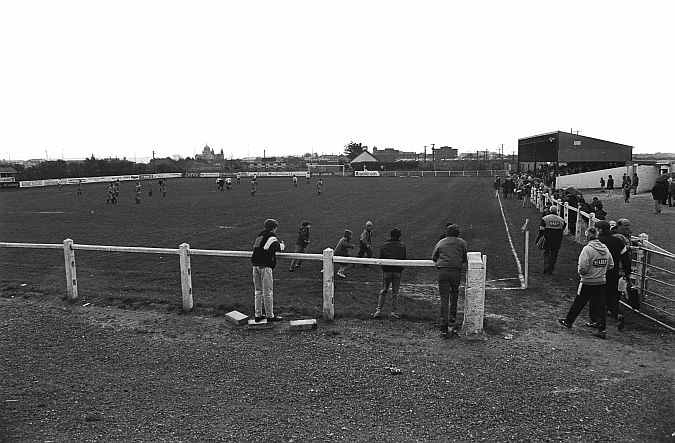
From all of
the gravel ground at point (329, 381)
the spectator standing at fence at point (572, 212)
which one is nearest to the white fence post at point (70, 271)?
the gravel ground at point (329, 381)

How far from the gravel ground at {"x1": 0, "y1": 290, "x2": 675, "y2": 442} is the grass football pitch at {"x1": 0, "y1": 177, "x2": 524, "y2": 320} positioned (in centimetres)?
126

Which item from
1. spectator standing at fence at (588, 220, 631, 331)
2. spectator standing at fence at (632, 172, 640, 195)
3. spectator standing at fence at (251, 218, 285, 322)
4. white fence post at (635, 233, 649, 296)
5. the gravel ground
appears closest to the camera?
the gravel ground

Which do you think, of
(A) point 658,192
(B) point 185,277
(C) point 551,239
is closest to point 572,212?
(C) point 551,239

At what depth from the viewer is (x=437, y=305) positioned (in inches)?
369

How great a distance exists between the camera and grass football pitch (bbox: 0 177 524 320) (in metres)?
9.89

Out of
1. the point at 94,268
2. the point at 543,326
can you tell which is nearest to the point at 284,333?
the point at 543,326

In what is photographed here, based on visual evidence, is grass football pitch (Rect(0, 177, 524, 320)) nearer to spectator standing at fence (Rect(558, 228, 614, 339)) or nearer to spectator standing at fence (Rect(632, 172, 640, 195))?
spectator standing at fence (Rect(558, 228, 614, 339))

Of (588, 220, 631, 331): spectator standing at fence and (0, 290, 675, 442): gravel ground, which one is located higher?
(588, 220, 631, 331): spectator standing at fence

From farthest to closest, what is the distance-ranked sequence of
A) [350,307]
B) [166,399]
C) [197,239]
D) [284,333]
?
[197,239] → [350,307] → [284,333] → [166,399]

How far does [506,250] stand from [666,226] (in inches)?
303

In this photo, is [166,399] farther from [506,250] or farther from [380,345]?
[506,250]

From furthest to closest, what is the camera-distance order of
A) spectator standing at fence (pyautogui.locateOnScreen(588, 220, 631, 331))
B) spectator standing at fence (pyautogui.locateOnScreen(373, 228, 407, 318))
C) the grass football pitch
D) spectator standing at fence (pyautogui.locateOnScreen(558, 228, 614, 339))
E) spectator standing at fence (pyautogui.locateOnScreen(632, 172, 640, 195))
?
spectator standing at fence (pyautogui.locateOnScreen(632, 172, 640, 195)) → the grass football pitch → spectator standing at fence (pyautogui.locateOnScreen(373, 228, 407, 318)) → spectator standing at fence (pyautogui.locateOnScreen(588, 220, 631, 331)) → spectator standing at fence (pyautogui.locateOnScreen(558, 228, 614, 339))

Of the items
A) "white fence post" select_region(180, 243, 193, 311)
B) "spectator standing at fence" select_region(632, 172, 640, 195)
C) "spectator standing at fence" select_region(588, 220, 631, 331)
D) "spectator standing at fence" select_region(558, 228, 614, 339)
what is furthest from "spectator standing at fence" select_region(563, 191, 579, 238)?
"spectator standing at fence" select_region(632, 172, 640, 195)

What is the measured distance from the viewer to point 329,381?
19.7ft
